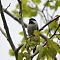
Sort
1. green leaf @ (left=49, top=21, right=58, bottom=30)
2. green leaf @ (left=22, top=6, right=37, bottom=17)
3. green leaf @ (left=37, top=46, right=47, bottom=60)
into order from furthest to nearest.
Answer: green leaf @ (left=22, top=6, right=37, bottom=17) < green leaf @ (left=49, top=21, right=58, bottom=30) < green leaf @ (left=37, top=46, right=47, bottom=60)

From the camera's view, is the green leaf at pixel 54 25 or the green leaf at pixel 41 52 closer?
the green leaf at pixel 41 52

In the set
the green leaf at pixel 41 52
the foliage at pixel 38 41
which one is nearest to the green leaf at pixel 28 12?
the foliage at pixel 38 41

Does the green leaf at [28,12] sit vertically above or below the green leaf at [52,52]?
below

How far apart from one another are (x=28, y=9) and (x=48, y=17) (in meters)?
0.19

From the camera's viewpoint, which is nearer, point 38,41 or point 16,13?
point 38,41

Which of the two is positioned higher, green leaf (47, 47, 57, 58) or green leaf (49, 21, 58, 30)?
green leaf (47, 47, 57, 58)

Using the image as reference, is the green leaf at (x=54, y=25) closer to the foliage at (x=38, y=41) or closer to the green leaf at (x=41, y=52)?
the foliage at (x=38, y=41)

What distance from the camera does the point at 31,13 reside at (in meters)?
1.78

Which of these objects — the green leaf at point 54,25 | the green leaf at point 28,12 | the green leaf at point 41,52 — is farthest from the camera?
the green leaf at point 28,12

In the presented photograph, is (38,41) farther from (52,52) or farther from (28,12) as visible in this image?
(28,12)

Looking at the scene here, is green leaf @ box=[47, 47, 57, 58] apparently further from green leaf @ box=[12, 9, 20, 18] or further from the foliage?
green leaf @ box=[12, 9, 20, 18]

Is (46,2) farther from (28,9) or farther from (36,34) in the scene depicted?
(36,34)

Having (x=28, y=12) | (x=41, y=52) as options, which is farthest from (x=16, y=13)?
(x=41, y=52)

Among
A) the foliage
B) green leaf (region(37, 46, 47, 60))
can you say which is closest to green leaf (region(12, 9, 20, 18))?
the foliage
